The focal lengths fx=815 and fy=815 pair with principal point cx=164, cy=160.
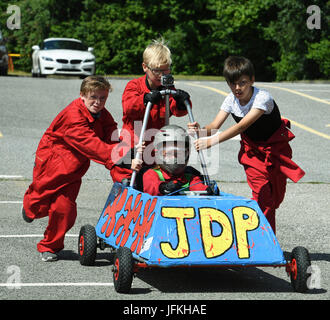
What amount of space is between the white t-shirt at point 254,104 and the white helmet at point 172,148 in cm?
77

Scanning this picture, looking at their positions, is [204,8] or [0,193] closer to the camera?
→ [0,193]

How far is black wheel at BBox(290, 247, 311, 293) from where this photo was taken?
5848 mm

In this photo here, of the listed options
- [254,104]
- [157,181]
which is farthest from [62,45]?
[157,181]

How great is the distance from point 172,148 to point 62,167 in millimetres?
1129

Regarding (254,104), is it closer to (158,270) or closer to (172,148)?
(172,148)

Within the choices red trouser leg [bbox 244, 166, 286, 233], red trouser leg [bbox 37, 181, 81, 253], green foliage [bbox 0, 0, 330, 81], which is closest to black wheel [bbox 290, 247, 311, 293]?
red trouser leg [bbox 244, 166, 286, 233]

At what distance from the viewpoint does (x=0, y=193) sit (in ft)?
34.4

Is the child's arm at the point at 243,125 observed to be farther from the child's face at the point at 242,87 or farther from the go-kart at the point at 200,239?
→ the go-kart at the point at 200,239

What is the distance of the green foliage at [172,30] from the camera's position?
42.1 metres

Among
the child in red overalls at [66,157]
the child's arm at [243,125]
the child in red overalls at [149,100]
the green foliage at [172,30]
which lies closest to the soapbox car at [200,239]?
the child's arm at [243,125]

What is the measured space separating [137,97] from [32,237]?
1840 mm

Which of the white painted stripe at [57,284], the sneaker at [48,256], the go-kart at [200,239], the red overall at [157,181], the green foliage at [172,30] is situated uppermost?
the red overall at [157,181]
